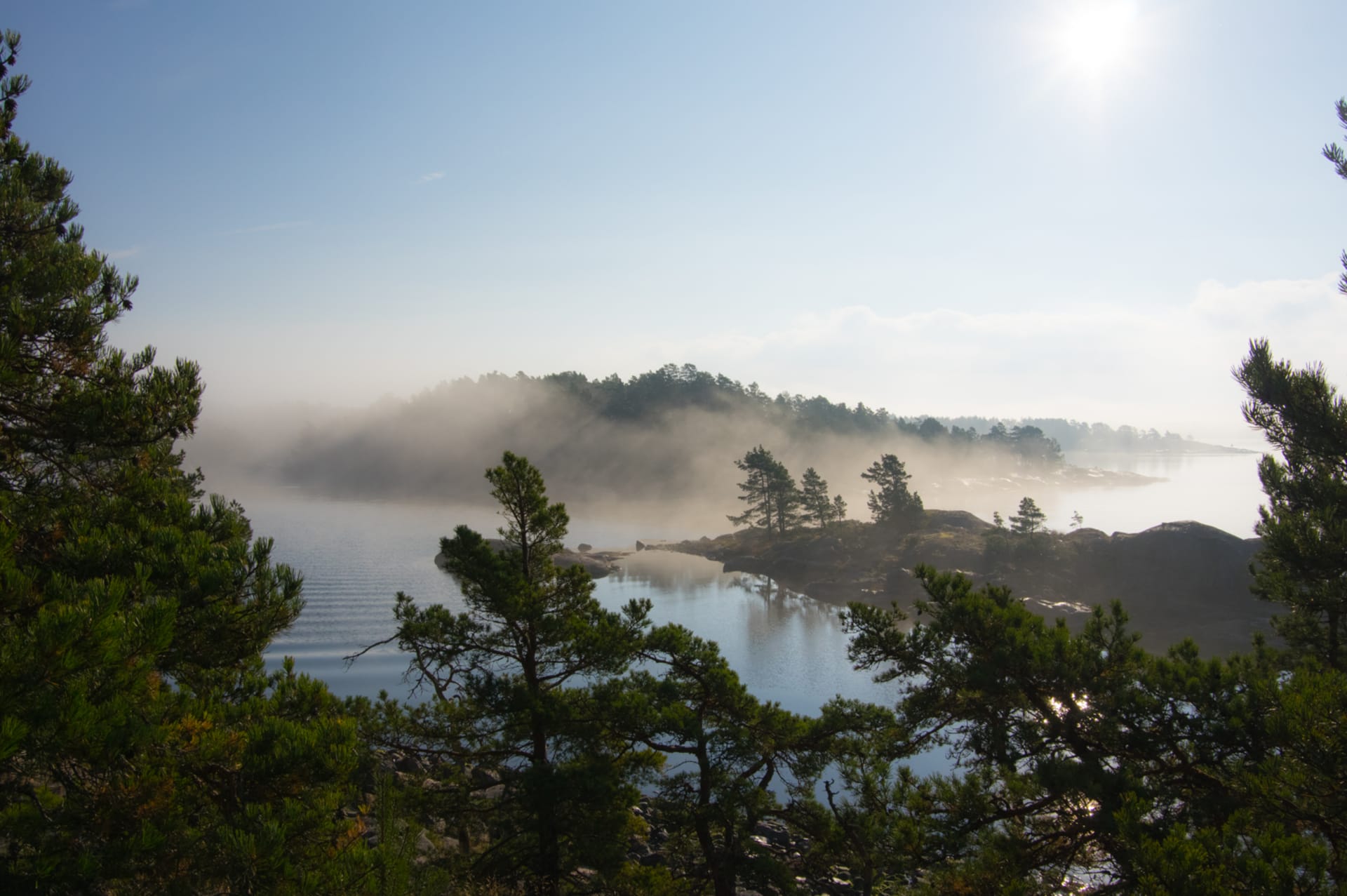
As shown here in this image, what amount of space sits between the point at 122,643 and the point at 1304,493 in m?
13.8

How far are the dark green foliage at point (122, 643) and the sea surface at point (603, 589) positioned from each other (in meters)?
1.33

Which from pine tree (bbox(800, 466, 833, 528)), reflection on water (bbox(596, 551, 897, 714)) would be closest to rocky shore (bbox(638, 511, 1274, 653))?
pine tree (bbox(800, 466, 833, 528))

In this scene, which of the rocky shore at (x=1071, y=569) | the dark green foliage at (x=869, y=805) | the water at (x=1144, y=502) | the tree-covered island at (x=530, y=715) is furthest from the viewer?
the water at (x=1144, y=502)

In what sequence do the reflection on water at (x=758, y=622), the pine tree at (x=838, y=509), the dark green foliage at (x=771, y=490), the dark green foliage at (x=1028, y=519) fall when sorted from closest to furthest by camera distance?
the reflection on water at (x=758, y=622)
the dark green foliage at (x=1028, y=519)
the pine tree at (x=838, y=509)
the dark green foliage at (x=771, y=490)

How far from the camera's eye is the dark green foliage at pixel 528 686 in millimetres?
8594

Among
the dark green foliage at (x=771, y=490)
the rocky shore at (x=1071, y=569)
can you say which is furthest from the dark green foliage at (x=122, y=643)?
the dark green foliage at (x=771, y=490)

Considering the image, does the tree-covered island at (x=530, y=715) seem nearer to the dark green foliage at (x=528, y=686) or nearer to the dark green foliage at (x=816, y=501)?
the dark green foliage at (x=528, y=686)

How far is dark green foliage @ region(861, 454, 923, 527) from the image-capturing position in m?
49.4

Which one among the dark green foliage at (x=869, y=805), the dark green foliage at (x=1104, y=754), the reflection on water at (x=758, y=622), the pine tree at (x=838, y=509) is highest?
the pine tree at (x=838, y=509)

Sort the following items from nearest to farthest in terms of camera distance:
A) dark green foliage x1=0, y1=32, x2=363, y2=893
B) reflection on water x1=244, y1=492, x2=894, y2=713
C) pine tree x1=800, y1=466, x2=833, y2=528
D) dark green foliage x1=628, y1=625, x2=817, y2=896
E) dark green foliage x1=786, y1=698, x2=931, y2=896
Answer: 1. dark green foliage x1=0, y1=32, x2=363, y2=893
2. dark green foliage x1=786, y1=698, x2=931, y2=896
3. dark green foliage x1=628, y1=625, x2=817, y2=896
4. reflection on water x1=244, y1=492, x2=894, y2=713
5. pine tree x1=800, y1=466, x2=833, y2=528

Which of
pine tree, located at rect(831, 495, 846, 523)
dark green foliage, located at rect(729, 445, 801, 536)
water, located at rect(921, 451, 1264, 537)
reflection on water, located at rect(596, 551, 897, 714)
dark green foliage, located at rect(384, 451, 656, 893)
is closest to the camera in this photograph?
dark green foliage, located at rect(384, 451, 656, 893)

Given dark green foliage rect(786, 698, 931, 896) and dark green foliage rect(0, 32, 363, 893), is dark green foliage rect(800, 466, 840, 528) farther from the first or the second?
dark green foliage rect(0, 32, 363, 893)

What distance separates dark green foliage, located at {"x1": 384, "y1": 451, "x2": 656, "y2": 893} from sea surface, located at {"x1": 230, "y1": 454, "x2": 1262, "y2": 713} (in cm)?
136

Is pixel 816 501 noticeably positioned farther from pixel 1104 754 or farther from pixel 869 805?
pixel 1104 754
